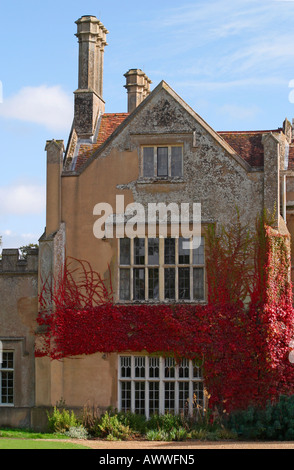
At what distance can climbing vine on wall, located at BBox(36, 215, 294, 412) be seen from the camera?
2009cm

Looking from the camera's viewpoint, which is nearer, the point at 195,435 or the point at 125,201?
the point at 195,435

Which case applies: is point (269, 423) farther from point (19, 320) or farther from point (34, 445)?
point (19, 320)

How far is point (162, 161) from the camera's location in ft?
71.4

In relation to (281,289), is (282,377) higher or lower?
lower

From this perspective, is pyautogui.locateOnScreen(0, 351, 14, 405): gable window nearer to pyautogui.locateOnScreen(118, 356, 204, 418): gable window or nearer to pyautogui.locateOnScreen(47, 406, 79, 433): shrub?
pyautogui.locateOnScreen(47, 406, 79, 433): shrub

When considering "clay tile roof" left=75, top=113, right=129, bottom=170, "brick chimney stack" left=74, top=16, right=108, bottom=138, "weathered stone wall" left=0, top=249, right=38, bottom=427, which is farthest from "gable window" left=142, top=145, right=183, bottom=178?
"weathered stone wall" left=0, top=249, right=38, bottom=427

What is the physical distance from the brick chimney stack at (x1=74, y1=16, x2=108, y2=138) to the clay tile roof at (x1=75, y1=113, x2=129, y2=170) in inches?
13.2

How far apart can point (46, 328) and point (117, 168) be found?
4.75m

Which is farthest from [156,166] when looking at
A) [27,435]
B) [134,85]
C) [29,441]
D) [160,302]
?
[134,85]

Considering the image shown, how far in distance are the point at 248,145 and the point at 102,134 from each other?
4401mm

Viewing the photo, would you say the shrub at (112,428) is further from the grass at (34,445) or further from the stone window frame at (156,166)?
the stone window frame at (156,166)

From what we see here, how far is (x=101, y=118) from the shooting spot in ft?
80.4

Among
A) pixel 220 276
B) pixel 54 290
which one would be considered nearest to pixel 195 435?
pixel 220 276

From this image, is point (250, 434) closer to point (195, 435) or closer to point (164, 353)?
point (195, 435)
